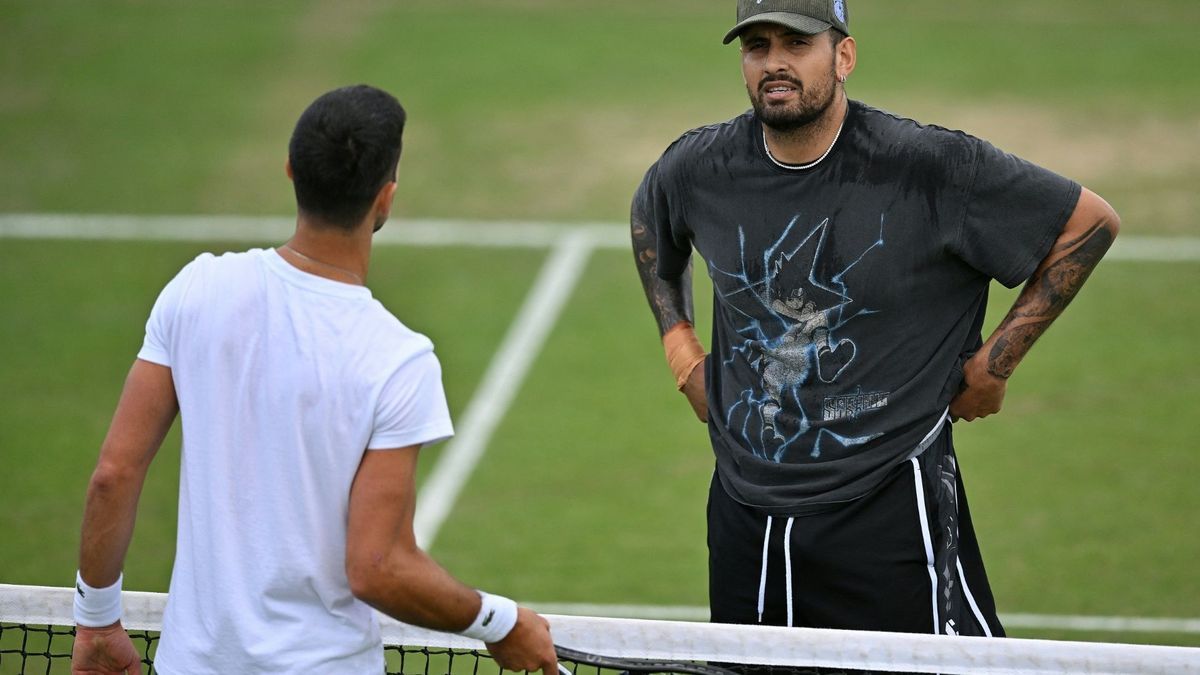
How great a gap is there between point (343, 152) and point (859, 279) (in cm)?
171

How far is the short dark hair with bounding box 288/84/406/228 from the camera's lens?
344 cm

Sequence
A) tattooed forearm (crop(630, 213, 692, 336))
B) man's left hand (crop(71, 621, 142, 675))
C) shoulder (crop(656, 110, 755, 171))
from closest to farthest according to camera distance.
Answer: man's left hand (crop(71, 621, 142, 675)), shoulder (crop(656, 110, 755, 171)), tattooed forearm (crop(630, 213, 692, 336))

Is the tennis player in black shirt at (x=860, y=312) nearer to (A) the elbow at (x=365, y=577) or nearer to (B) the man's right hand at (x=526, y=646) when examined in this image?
(B) the man's right hand at (x=526, y=646)

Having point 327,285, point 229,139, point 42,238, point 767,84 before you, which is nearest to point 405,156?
point 229,139

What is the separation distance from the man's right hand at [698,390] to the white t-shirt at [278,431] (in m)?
1.84

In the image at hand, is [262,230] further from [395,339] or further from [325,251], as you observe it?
[395,339]

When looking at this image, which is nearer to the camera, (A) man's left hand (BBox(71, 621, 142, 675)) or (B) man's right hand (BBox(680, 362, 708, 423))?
(A) man's left hand (BBox(71, 621, 142, 675))

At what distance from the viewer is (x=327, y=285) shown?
3.47m

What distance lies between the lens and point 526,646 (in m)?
3.64

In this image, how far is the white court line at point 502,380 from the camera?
9164 millimetres

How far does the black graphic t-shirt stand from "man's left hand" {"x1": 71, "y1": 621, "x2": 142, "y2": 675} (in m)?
1.82

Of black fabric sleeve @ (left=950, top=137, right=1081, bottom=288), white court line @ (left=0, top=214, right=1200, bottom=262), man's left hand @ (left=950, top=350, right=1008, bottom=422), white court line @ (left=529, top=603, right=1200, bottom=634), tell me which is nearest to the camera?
black fabric sleeve @ (left=950, top=137, right=1081, bottom=288)

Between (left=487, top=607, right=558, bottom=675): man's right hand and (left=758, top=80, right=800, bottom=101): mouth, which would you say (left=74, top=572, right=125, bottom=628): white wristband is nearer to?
(left=487, top=607, right=558, bottom=675): man's right hand

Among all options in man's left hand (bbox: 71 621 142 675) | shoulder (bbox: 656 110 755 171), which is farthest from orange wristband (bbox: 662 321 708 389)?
man's left hand (bbox: 71 621 142 675)
